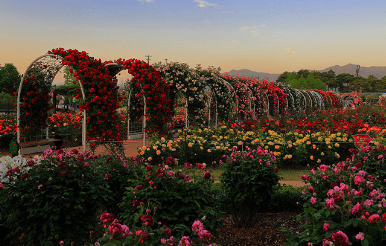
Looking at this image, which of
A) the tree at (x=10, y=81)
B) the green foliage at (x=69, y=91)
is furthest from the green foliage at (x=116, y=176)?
the green foliage at (x=69, y=91)

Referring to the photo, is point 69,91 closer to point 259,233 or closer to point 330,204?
point 259,233

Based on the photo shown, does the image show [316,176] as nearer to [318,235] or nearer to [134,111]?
[318,235]

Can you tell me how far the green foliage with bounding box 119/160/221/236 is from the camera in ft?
8.82

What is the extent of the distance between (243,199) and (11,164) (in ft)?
9.17

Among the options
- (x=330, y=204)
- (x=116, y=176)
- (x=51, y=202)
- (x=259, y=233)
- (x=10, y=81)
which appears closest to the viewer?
(x=330, y=204)

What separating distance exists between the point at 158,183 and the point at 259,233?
1798 millimetres

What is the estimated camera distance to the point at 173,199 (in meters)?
2.83

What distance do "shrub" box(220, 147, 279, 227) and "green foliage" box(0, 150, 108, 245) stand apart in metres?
1.73

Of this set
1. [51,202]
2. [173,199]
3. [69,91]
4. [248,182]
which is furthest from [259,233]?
[69,91]

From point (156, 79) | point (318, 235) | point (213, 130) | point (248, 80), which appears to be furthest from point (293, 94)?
point (318, 235)

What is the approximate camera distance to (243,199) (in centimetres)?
400

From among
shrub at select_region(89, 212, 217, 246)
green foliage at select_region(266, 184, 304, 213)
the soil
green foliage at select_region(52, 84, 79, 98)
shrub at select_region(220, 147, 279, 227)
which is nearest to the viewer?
shrub at select_region(89, 212, 217, 246)

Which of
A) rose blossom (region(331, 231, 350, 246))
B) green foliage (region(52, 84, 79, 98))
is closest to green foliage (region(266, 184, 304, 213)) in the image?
rose blossom (region(331, 231, 350, 246))

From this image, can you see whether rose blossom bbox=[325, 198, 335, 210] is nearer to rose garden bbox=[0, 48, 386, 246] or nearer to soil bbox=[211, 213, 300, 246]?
rose garden bbox=[0, 48, 386, 246]
